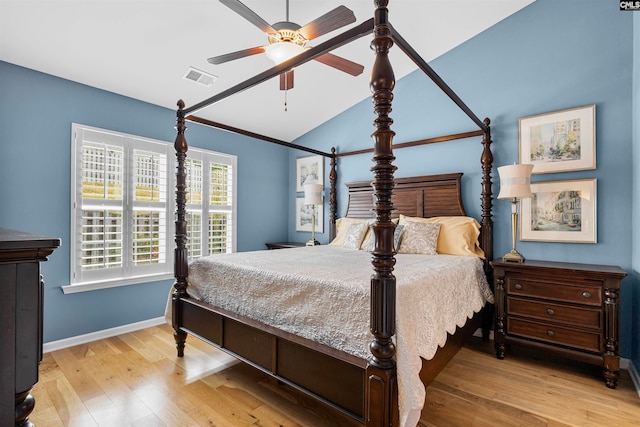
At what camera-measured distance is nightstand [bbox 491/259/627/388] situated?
2262 millimetres

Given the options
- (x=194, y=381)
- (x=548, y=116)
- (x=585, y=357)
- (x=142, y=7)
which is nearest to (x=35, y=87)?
(x=142, y=7)

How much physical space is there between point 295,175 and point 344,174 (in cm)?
99

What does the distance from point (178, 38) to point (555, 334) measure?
3.91 metres

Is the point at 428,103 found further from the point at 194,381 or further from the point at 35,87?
the point at 35,87

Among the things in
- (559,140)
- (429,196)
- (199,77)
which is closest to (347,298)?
(429,196)

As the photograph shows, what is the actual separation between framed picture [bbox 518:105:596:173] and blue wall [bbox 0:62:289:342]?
12.6ft

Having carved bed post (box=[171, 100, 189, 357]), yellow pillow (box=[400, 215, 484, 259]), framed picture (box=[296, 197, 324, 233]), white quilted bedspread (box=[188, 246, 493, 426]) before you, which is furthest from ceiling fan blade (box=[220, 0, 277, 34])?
framed picture (box=[296, 197, 324, 233])

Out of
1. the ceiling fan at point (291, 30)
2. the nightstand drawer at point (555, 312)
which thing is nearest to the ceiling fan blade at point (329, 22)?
the ceiling fan at point (291, 30)

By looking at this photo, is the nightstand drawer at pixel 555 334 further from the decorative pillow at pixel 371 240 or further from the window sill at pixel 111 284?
the window sill at pixel 111 284

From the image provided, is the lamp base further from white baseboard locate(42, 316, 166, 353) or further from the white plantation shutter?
white baseboard locate(42, 316, 166, 353)

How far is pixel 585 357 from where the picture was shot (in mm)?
Result: 2354

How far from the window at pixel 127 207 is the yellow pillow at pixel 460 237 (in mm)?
2906

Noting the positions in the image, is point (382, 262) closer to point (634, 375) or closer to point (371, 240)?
point (371, 240)

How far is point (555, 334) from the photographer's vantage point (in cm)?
246
